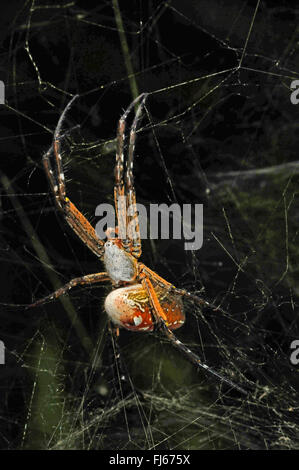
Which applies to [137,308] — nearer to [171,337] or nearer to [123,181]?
[171,337]

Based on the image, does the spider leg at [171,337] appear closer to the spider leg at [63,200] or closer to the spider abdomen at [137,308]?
the spider abdomen at [137,308]

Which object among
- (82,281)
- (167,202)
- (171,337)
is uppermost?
(167,202)

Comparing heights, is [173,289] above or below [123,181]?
below

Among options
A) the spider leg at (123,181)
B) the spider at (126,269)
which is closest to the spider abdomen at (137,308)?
the spider at (126,269)

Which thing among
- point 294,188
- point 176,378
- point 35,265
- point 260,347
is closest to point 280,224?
point 294,188

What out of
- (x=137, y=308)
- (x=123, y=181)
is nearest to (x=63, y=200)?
(x=123, y=181)

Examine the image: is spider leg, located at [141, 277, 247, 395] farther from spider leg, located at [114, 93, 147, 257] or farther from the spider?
spider leg, located at [114, 93, 147, 257]

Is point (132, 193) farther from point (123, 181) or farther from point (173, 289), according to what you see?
point (173, 289)
